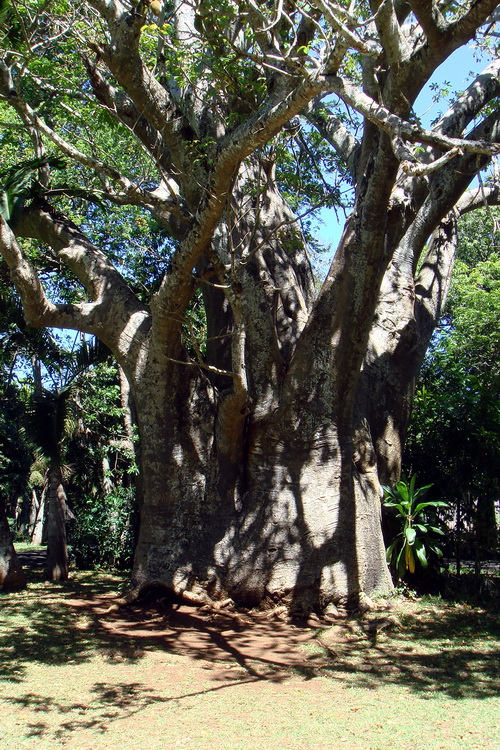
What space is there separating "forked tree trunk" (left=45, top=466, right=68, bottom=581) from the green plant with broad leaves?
16.5ft

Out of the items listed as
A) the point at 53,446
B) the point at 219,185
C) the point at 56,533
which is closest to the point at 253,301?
the point at 219,185

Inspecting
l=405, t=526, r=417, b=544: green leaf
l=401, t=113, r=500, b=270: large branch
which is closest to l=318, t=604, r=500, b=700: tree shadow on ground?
l=405, t=526, r=417, b=544: green leaf

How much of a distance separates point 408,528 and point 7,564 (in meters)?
5.11

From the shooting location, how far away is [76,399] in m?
11.8

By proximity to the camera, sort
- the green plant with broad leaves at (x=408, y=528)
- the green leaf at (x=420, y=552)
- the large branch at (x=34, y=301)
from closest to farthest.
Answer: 1. the large branch at (x=34, y=301)
2. the green leaf at (x=420, y=552)
3. the green plant with broad leaves at (x=408, y=528)

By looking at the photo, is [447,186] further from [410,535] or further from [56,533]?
[56,533]

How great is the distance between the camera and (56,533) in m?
10.4

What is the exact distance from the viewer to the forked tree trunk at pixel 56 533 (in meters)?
10.3

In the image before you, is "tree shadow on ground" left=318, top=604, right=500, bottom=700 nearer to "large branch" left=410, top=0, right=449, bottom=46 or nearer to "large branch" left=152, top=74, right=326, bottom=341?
"large branch" left=152, top=74, right=326, bottom=341

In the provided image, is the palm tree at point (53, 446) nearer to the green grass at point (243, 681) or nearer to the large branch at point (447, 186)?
the green grass at point (243, 681)

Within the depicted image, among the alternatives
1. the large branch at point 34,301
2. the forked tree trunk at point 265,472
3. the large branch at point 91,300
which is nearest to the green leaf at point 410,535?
the forked tree trunk at point 265,472

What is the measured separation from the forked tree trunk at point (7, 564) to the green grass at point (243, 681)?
3.06 ft

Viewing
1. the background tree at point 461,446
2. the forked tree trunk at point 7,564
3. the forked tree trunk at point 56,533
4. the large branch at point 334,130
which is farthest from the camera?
the forked tree trunk at point 56,533

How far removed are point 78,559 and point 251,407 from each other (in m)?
6.29
